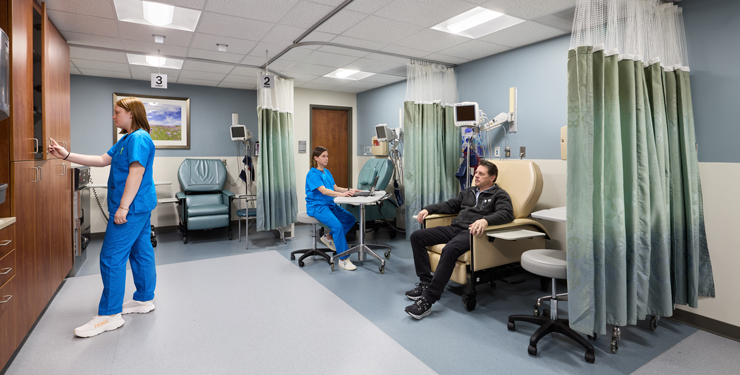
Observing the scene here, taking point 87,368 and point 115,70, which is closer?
point 87,368

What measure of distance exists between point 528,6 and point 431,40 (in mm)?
1066

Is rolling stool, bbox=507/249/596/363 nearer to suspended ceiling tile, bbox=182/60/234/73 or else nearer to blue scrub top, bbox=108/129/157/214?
blue scrub top, bbox=108/129/157/214

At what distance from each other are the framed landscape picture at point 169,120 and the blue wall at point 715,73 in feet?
19.7

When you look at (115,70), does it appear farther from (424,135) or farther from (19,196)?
(424,135)

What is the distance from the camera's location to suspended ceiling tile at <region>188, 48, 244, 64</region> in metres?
4.29

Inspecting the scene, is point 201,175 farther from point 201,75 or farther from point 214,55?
point 214,55

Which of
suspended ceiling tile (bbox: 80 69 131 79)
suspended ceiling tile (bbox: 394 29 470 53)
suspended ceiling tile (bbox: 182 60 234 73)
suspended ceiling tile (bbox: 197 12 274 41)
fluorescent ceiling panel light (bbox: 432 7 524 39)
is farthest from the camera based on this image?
suspended ceiling tile (bbox: 80 69 131 79)

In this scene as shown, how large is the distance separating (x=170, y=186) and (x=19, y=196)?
3.80 metres

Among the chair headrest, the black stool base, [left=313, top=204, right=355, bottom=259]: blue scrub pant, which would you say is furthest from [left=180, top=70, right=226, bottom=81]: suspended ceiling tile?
the black stool base

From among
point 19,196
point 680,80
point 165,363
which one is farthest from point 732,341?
point 19,196

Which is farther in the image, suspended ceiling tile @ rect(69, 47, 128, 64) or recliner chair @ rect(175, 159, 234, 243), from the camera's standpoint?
recliner chair @ rect(175, 159, 234, 243)

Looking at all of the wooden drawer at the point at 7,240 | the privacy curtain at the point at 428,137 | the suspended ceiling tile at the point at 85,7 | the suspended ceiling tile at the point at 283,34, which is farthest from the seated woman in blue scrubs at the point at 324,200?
the wooden drawer at the point at 7,240

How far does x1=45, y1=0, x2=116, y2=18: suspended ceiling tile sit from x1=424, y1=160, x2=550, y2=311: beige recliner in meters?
3.05

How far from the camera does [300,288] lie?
11.6 feet
